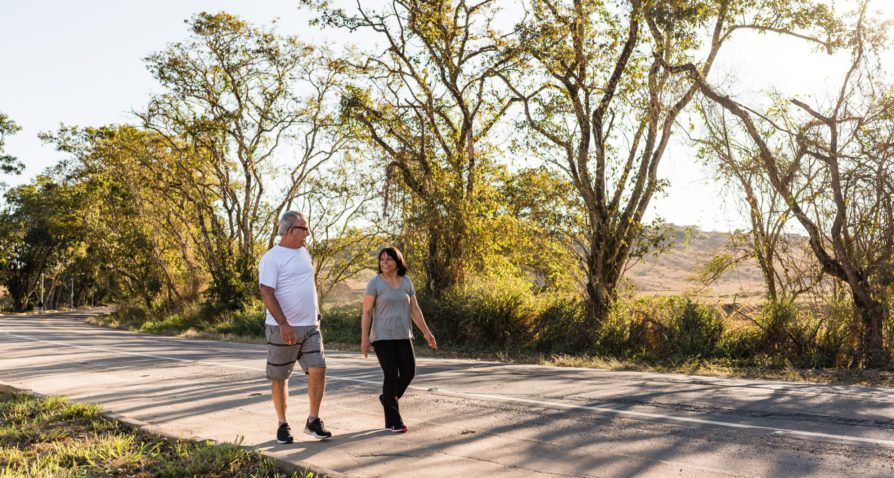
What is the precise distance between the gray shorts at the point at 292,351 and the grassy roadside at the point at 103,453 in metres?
0.72

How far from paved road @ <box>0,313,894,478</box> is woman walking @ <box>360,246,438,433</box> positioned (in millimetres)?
346

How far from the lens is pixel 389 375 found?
7.45m

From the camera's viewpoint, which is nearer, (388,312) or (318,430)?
Result: (318,430)

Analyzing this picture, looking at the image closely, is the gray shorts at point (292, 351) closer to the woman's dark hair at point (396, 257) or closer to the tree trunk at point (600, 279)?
the woman's dark hair at point (396, 257)

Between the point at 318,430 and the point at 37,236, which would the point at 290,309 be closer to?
the point at 318,430

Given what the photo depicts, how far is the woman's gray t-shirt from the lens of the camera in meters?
7.46

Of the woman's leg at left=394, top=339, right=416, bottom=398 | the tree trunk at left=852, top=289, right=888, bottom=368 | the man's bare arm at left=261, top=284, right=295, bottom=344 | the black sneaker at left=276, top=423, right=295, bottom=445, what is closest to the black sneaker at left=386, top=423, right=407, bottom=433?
the woman's leg at left=394, top=339, right=416, bottom=398

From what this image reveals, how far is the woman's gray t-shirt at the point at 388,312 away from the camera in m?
7.46

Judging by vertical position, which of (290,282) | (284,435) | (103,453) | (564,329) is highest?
(290,282)

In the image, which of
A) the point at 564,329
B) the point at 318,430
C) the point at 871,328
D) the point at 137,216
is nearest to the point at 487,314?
the point at 564,329

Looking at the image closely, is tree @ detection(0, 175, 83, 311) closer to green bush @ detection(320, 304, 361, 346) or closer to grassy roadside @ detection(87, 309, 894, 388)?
grassy roadside @ detection(87, 309, 894, 388)

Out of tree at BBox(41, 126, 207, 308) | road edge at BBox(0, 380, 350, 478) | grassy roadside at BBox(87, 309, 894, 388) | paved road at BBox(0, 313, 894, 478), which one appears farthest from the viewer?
tree at BBox(41, 126, 207, 308)

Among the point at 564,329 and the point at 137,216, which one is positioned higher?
the point at 137,216

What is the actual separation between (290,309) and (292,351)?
0.36 meters
